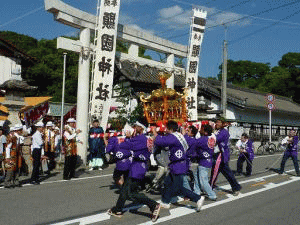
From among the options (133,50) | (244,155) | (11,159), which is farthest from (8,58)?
(244,155)

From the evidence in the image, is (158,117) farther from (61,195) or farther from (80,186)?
(61,195)

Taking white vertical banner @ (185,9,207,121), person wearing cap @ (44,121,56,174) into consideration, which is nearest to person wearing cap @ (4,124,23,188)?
person wearing cap @ (44,121,56,174)

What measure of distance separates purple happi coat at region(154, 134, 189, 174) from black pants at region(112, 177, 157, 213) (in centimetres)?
79

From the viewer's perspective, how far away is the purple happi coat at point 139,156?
6305 mm

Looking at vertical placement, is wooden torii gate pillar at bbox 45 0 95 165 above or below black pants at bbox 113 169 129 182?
above

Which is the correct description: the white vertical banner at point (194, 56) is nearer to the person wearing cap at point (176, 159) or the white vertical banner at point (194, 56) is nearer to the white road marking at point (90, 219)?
the person wearing cap at point (176, 159)

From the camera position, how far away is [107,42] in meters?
14.7

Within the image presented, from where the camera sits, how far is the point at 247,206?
717 cm

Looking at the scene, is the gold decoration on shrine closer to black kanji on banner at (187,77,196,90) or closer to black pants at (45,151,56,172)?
black kanji on banner at (187,77,196,90)

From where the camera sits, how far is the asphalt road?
607cm

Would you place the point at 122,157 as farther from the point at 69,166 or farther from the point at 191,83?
the point at 191,83

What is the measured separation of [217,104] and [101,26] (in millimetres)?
17553

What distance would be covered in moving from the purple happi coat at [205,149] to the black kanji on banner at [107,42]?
322 inches

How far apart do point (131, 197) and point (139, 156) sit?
2.58ft
